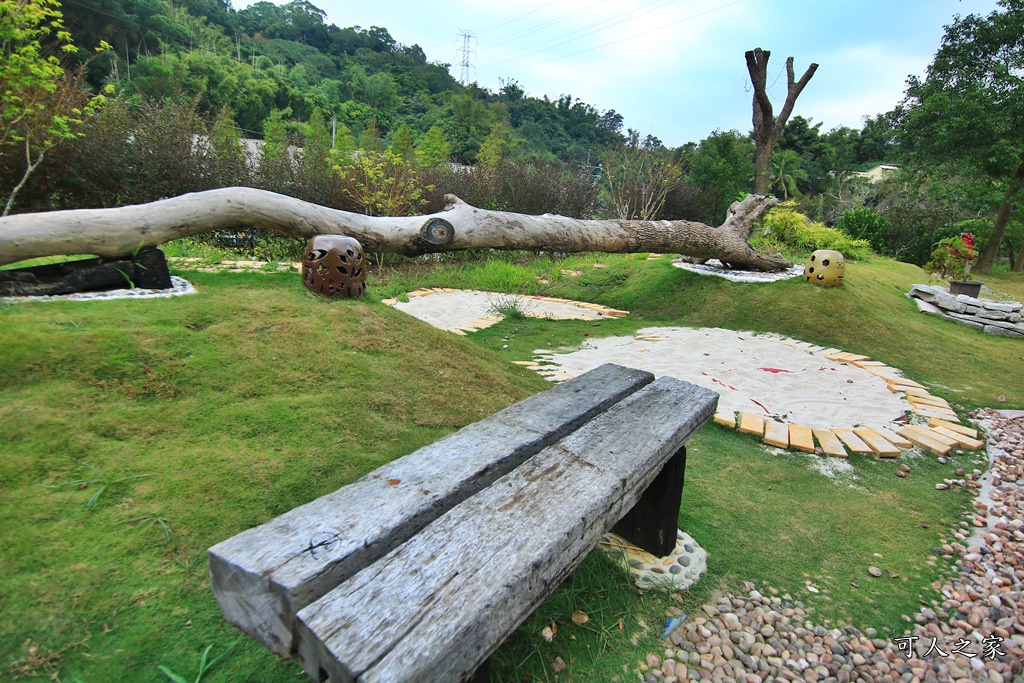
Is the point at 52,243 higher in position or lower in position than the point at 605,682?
higher

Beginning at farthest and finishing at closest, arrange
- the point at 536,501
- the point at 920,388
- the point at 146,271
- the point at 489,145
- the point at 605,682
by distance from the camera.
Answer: the point at 489,145 → the point at 920,388 → the point at 146,271 → the point at 605,682 → the point at 536,501

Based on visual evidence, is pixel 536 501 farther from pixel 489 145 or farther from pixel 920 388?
pixel 489 145

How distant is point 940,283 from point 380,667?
13.4 meters

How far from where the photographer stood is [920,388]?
465 centimetres

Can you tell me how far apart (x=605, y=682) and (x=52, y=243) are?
139 inches

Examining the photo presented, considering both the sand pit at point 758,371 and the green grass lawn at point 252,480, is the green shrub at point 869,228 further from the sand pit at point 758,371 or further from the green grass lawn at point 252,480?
the green grass lawn at point 252,480

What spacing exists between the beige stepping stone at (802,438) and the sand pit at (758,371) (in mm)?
178

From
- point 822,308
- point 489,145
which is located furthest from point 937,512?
point 489,145

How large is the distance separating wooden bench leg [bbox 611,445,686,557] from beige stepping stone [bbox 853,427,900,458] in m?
2.09

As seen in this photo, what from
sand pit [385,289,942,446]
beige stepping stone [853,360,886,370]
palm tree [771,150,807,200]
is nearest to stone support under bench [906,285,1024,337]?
beige stepping stone [853,360,886,370]

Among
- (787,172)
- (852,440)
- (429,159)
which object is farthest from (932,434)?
(787,172)

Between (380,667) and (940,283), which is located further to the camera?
(940,283)

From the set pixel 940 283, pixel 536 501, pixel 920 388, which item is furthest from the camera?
pixel 940 283

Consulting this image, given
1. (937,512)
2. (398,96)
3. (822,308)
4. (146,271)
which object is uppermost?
(398,96)
